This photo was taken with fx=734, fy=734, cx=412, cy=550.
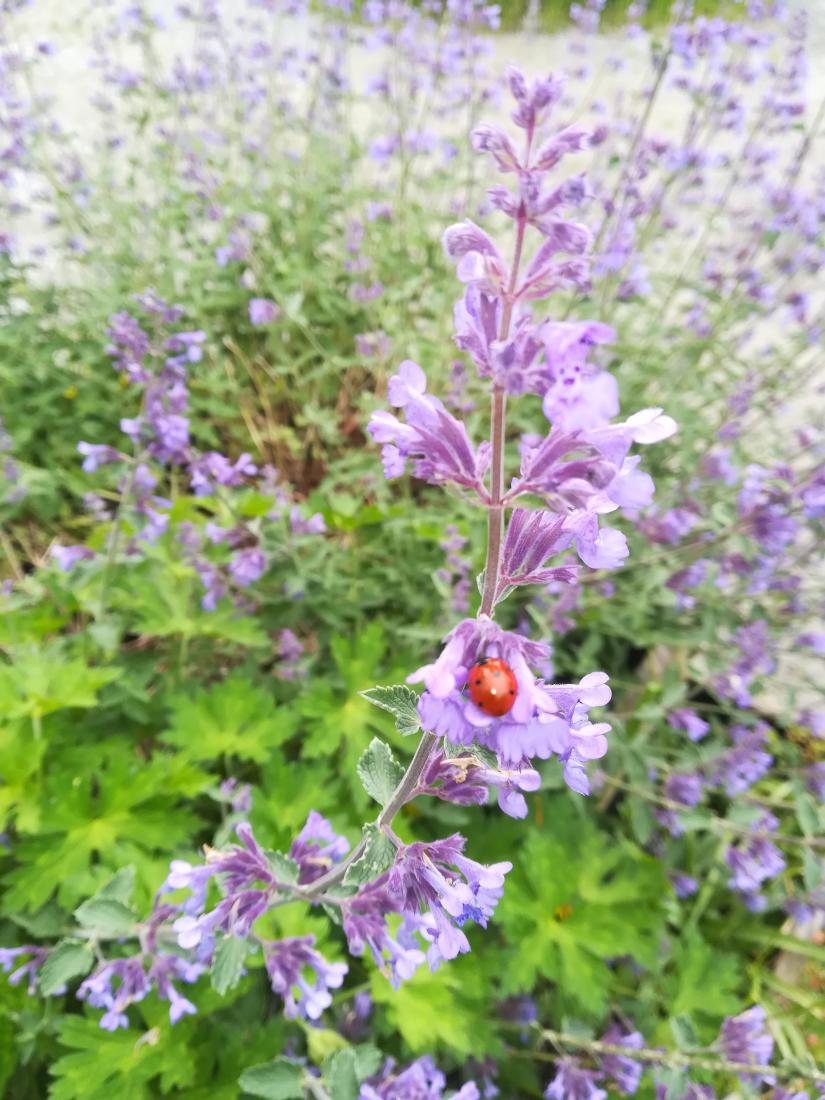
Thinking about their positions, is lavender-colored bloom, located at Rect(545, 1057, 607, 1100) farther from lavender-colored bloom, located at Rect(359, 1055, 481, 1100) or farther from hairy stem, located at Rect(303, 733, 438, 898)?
hairy stem, located at Rect(303, 733, 438, 898)

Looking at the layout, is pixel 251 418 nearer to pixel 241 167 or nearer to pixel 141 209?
pixel 141 209

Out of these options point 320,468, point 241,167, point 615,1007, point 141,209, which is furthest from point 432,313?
point 615,1007

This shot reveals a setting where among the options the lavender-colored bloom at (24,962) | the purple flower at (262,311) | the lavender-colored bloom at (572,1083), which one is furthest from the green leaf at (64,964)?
the purple flower at (262,311)

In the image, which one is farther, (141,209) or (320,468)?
(141,209)

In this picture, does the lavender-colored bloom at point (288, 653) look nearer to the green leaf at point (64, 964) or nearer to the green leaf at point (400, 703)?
the green leaf at point (64, 964)

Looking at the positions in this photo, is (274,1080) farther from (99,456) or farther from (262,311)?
(262,311)
